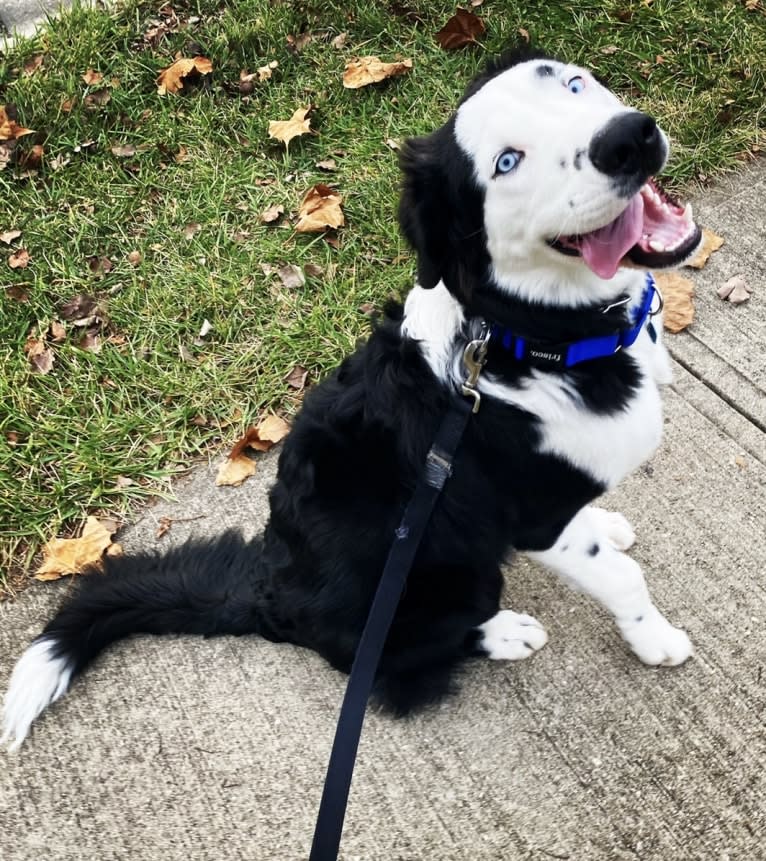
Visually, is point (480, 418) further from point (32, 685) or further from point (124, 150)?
point (124, 150)

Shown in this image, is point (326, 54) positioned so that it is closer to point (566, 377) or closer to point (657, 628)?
point (566, 377)

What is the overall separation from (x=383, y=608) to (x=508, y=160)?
1.00 m

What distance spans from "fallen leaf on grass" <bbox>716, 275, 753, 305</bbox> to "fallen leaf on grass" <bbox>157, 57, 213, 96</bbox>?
290cm

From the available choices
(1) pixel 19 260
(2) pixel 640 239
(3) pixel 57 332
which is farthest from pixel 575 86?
(1) pixel 19 260

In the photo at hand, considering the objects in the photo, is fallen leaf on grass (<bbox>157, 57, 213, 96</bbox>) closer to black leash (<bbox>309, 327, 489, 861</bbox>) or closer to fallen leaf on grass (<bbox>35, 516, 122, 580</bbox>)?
fallen leaf on grass (<bbox>35, 516, 122, 580</bbox>)

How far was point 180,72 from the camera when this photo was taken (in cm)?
418

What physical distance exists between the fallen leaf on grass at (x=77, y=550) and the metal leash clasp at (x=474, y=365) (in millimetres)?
1517

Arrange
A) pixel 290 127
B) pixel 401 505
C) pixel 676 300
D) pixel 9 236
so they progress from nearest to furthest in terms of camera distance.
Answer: pixel 401 505
pixel 676 300
pixel 9 236
pixel 290 127

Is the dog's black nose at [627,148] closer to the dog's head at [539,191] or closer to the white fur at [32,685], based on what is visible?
the dog's head at [539,191]

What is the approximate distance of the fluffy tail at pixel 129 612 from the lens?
2193 millimetres

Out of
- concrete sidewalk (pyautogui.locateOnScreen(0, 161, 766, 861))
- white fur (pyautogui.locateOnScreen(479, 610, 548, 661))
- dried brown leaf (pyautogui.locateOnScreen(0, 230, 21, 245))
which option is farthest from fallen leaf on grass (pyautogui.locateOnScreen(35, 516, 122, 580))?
dried brown leaf (pyautogui.locateOnScreen(0, 230, 21, 245))

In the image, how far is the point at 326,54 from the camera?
418 cm

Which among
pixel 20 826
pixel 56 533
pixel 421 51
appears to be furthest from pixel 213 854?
pixel 421 51

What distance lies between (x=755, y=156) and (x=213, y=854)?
349 centimetres
